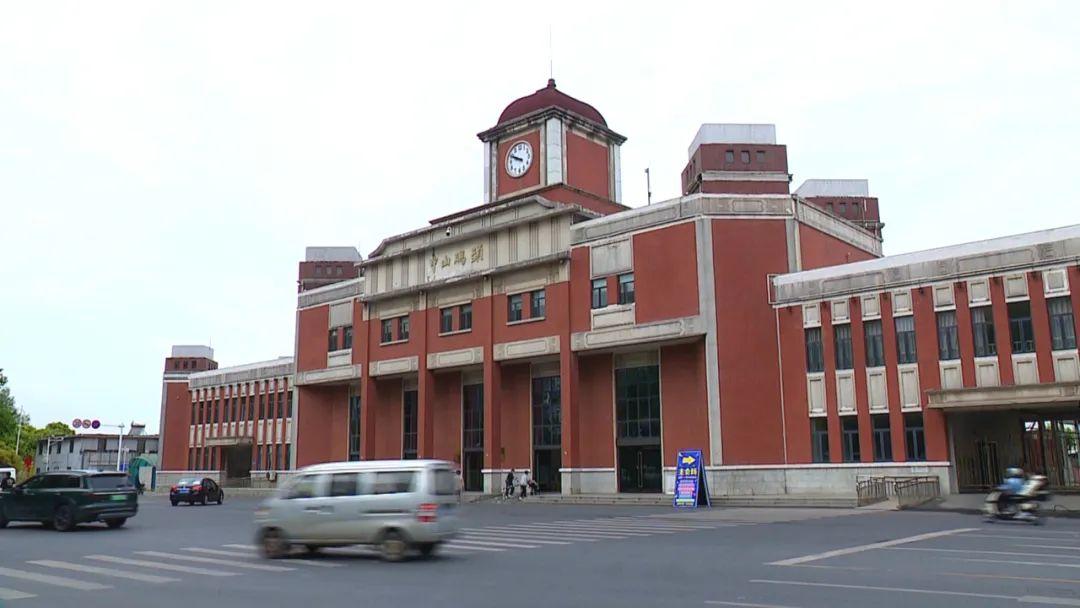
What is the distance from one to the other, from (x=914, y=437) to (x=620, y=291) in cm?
1408

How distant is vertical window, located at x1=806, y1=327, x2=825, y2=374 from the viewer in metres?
35.4

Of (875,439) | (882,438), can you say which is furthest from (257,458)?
(882,438)

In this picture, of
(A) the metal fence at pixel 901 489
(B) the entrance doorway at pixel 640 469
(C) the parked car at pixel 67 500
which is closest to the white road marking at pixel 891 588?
(C) the parked car at pixel 67 500

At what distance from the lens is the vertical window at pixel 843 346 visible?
114 feet

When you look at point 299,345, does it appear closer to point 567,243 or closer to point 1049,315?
point 567,243

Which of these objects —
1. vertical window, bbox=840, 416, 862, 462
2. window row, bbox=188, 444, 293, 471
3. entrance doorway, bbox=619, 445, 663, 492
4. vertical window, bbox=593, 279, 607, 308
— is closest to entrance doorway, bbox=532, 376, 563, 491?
entrance doorway, bbox=619, 445, 663, 492

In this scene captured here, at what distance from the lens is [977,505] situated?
28.1m

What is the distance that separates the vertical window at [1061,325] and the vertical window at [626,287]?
16695mm

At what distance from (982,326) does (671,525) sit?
1623cm

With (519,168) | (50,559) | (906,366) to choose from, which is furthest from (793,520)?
(519,168)

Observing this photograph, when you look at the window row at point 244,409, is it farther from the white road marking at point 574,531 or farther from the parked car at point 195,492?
the white road marking at point 574,531

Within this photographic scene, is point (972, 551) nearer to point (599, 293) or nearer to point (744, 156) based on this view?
point (599, 293)

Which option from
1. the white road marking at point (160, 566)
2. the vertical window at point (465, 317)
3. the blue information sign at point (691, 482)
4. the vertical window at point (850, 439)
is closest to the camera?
the white road marking at point (160, 566)

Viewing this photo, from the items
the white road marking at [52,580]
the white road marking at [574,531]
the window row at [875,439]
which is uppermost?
the window row at [875,439]
